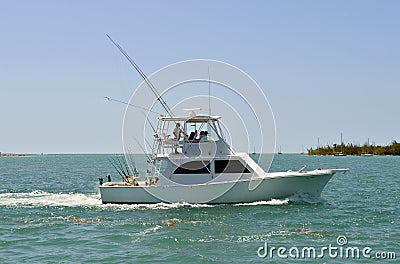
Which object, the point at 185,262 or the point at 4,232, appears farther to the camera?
the point at 4,232

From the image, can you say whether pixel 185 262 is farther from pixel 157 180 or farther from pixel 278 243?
pixel 157 180

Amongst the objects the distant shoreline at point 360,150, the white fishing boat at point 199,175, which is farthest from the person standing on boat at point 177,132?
the distant shoreline at point 360,150

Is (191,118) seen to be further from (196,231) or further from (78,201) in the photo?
(78,201)

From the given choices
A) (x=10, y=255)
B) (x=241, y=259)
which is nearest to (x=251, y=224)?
(x=241, y=259)

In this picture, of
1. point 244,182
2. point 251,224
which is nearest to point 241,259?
point 251,224

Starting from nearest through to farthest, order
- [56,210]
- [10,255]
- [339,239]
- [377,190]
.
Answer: [10,255], [339,239], [56,210], [377,190]

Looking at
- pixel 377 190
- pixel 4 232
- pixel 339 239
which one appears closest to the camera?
pixel 339 239

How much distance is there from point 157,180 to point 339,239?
33.1 feet

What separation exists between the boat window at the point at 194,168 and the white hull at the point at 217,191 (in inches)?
30.0

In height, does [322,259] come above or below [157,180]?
below

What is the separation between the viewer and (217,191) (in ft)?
83.0

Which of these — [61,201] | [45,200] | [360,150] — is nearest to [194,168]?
[61,201]

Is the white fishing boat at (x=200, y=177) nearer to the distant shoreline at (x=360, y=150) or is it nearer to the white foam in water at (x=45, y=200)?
the white foam in water at (x=45, y=200)

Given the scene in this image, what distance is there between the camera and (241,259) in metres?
16.1
